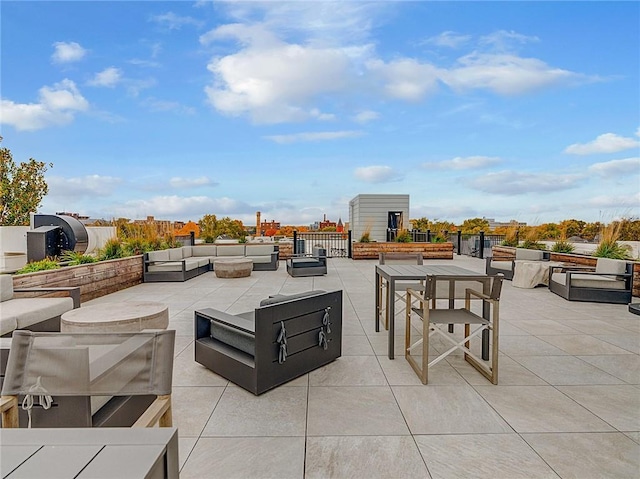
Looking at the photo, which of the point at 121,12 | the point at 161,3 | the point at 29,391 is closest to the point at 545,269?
the point at 29,391

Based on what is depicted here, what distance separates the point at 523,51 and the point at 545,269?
463 cm

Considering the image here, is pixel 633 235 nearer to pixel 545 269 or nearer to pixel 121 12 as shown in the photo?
pixel 545 269

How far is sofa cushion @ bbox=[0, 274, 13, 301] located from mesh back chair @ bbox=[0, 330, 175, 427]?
3.26 m

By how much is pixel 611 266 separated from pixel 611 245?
975mm

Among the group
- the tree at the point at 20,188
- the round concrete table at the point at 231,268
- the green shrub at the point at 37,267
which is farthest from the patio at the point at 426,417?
the tree at the point at 20,188

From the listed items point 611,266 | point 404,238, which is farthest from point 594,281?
point 404,238

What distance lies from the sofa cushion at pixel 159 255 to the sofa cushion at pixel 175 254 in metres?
0.21

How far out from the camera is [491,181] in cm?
1444

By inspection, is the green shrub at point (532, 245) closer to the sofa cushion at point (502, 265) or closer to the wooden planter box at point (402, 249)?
the sofa cushion at point (502, 265)

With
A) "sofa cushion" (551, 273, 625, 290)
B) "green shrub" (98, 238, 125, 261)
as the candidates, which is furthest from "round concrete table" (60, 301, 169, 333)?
"sofa cushion" (551, 273, 625, 290)

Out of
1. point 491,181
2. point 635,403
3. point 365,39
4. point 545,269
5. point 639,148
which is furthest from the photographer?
point 491,181

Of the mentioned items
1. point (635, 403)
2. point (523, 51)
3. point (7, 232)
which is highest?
point (523, 51)

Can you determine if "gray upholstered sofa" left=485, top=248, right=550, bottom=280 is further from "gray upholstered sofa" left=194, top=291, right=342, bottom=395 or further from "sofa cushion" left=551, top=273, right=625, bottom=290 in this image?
"gray upholstered sofa" left=194, top=291, right=342, bottom=395

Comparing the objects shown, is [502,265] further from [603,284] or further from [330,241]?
[330,241]
